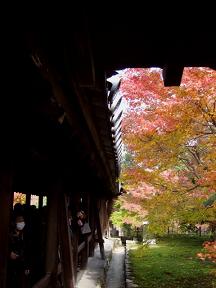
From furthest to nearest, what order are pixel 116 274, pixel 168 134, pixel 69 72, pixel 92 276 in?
pixel 116 274 → pixel 168 134 → pixel 92 276 → pixel 69 72

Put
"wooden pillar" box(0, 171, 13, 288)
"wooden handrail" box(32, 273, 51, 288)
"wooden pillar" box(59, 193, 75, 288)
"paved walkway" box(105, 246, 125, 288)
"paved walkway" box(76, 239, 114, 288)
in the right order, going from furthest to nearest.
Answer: "paved walkway" box(105, 246, 125, 288) < "paved walkway" box(76, 239, 114, 288) < "wooden pillar" box(59, 193, 75, 288) < "wooden handrail" box(32, 273, 51, 288) < "wooden pillar" box(0, 171, 13, 288)

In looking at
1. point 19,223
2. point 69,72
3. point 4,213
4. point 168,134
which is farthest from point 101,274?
point 69,72

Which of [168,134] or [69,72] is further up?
[168,134]

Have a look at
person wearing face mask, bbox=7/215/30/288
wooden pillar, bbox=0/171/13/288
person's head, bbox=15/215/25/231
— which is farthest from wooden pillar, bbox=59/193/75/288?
wooden pillar, bbox=0/171/13/288

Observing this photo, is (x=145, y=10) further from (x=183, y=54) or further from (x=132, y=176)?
(x=132, y=176)

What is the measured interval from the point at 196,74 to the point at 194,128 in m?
2.09

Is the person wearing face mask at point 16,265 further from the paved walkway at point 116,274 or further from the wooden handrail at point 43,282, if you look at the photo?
the paved walkway at point 116,274

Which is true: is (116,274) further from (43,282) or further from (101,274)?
(43,282)

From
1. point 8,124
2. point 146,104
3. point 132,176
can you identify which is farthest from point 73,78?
point 146,104

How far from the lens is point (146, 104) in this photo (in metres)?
11.5

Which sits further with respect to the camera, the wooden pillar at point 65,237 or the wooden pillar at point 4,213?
the wooden pillar at point 65,237

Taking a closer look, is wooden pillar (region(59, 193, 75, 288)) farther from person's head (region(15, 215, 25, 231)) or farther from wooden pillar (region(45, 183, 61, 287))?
person's head (region(15, 215, 25, 231))

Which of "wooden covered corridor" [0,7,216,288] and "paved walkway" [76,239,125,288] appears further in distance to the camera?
"paved walkway" [76,239,125,288]

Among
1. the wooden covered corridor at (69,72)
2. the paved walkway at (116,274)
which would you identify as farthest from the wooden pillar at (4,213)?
the paved walkway at (116,274)
